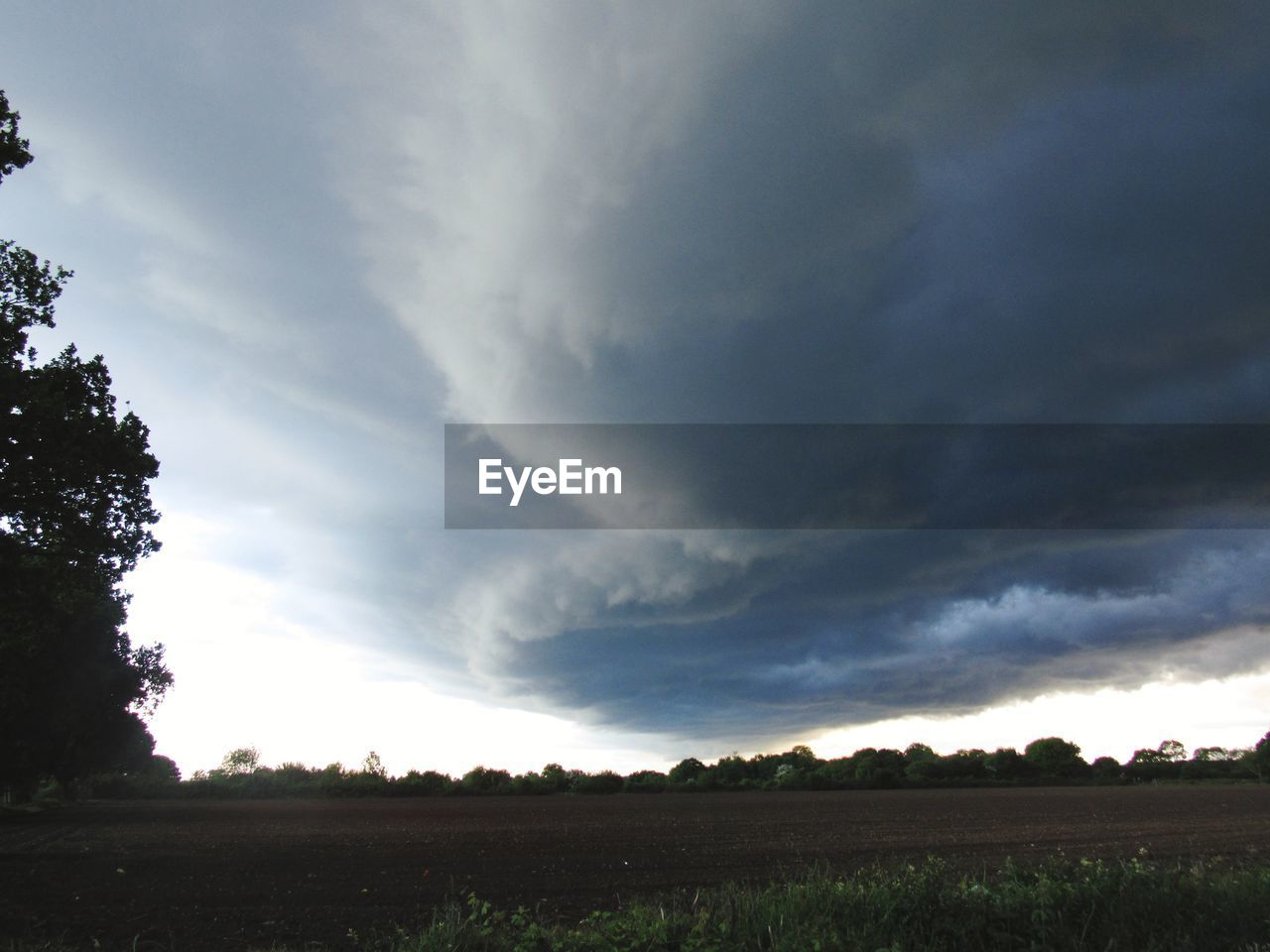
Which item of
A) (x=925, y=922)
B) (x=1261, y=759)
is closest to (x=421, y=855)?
(x=925, y=922)

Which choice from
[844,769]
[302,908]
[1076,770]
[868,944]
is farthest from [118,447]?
[1076,770]

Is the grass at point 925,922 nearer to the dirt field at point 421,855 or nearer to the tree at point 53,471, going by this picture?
the dirt field at point 421,855

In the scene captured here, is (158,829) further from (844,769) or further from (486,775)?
(844,769)

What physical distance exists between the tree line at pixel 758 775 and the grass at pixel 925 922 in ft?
319

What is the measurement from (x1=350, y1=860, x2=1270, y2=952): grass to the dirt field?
6.80 metres

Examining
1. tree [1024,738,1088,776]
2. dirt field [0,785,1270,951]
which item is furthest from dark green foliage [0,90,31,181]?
tree [1024,738,1088,776]

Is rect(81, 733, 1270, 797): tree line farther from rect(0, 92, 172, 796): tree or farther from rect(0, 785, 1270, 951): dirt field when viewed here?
rect(0, 92, 172, 796): tree

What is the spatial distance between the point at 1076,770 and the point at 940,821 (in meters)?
116

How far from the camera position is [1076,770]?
142 m

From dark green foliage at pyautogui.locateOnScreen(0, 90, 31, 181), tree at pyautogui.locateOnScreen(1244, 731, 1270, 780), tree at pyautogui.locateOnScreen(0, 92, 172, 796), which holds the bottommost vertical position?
tree at pyautogui.locateOnScreen(1244, 731, 1270, 780)

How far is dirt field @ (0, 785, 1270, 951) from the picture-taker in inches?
691

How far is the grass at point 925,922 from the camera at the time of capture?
30.3 ft

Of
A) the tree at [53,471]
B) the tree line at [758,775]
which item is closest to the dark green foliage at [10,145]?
the tree at [53,471]

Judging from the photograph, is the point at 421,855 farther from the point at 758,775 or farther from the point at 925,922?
the point at 758,775
